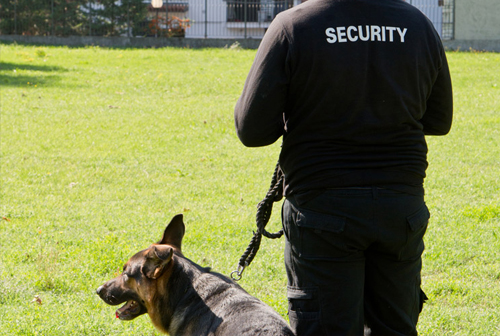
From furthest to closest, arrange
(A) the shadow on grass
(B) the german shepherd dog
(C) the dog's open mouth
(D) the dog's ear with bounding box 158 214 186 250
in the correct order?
1. (A) the shadow on grass
2. (D) the dog's ear with bounding box 158 214 186 250
3. (C) the dog's open mouth
4. (B) the german shepherd dog

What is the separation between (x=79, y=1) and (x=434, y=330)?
26451 millimetres

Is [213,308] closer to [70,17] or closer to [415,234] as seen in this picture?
[415,234]

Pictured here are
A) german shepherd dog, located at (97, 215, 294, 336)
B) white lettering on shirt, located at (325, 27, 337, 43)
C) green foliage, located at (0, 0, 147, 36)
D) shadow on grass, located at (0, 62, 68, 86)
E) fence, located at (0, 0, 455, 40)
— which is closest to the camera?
white lettering on shirt, located at (325, 27, 337, 43)

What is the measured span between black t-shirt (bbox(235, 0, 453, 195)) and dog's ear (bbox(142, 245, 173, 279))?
0.99 metres

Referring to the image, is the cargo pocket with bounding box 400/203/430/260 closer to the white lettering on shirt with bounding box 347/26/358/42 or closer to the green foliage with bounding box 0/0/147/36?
the white lettering on shirt with bounding box 347/26/358/42

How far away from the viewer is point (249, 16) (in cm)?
2966

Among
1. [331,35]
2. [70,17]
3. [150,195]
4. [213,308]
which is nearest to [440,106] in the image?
[331,35]

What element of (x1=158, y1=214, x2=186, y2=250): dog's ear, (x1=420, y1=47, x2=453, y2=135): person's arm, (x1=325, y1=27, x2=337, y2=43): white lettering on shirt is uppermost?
(x1=325, y1=27, x2=337, y2=43): white lettering on shirt

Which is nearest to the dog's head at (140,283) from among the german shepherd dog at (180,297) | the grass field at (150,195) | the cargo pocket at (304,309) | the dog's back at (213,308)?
the german shepherd dog at (180,297)

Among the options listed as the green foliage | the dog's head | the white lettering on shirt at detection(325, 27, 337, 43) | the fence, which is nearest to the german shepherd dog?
the dog's head

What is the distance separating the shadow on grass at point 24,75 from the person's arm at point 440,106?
575 inches

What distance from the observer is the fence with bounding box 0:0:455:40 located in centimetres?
2644

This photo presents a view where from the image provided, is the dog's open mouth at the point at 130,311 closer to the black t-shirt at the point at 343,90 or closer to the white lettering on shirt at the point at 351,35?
the black t-shirt at the point at 343,90

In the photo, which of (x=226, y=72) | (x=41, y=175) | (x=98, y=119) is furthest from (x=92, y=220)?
(x=226, y=72)
